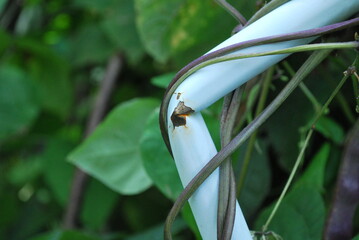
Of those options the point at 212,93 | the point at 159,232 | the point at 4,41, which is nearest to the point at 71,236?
the point at 159,232

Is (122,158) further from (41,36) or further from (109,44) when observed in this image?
(41,36)

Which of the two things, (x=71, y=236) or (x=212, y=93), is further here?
(x=71, y=236)

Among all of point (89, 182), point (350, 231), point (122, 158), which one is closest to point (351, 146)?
point (350, 231)

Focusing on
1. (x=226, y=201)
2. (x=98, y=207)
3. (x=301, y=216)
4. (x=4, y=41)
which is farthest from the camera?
(x=4, y=41)

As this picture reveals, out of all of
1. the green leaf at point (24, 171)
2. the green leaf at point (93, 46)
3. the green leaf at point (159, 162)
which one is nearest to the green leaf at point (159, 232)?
the green leaf at point (159, 162)

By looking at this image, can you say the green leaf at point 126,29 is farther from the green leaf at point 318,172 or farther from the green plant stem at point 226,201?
the green plant stem at point 226,201

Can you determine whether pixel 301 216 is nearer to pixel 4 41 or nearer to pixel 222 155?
pixel 222 155

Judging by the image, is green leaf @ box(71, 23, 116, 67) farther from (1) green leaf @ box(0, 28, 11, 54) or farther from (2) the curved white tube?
(2) the curved white tube
